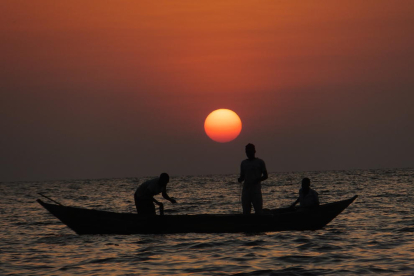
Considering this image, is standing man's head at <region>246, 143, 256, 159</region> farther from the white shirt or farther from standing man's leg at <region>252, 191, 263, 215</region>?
the white shirt

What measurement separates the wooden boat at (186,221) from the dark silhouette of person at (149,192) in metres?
0.27

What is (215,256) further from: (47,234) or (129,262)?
(47,234)

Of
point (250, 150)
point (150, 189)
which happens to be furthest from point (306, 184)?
point (150, 189)

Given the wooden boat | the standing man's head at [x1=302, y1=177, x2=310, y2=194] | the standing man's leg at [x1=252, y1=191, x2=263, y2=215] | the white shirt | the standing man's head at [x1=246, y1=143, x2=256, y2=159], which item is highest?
the standing man's head at [x1=246, y1=143, x2=256, y2=159]

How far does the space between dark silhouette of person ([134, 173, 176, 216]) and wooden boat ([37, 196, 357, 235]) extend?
27 centimetres

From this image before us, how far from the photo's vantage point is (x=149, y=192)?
17.3 m

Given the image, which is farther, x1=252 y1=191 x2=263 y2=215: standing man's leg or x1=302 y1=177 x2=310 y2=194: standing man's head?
x1=302 y1=177 x2=310 y2=194: standing man's head

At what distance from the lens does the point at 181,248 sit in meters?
15.8

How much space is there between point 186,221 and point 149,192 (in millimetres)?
1498

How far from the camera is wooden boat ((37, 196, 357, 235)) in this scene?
1788cm

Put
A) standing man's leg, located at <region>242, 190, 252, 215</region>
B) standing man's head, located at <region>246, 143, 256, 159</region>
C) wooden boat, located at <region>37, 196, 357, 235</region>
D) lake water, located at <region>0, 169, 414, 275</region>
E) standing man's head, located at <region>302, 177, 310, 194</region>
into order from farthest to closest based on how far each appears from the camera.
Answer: wooden boat, located at <region>37, 196, 357, 235</region>
standing man's head, located at <region>302, 177, 310, 194</region>
standing man's leg, located at <region>242, 190, 252, 215</region>
standing man's head, located at <region>246, 143, 256, 159</region>
lake water, located at <region>0, 169, 414, 275</region>

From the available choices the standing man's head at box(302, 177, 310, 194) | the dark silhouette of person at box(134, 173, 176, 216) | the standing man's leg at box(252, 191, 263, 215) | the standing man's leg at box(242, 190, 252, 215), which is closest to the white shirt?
the dark silhouette of person at box(134, 173, 176, 216)

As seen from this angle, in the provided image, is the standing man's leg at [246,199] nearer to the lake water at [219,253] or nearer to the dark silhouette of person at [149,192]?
the lake water at [219,253]

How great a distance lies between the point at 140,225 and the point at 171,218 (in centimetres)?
94
